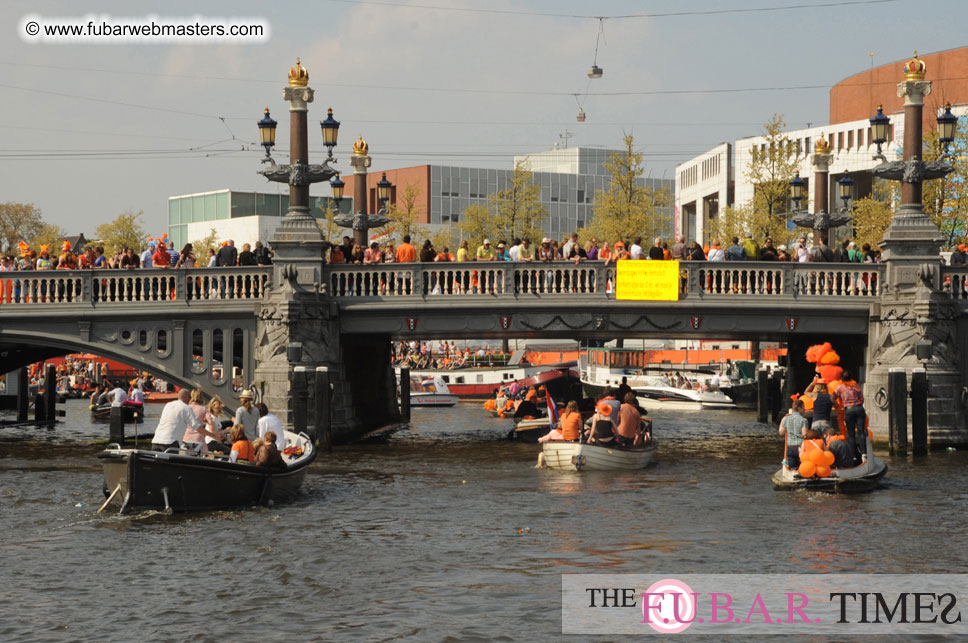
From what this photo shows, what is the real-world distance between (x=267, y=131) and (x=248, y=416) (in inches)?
381

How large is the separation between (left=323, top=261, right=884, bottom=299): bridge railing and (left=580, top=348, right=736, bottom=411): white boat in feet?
84.8

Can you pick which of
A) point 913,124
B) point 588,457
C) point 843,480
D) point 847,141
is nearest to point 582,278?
point 588,457

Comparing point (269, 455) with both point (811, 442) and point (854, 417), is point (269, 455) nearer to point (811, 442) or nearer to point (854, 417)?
point (811, 442)

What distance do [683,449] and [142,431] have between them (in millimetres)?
22164

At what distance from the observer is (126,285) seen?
123ft

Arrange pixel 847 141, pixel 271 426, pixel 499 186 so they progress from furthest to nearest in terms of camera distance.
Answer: pixel 499 186, pixel 847 141, pixel 271 426

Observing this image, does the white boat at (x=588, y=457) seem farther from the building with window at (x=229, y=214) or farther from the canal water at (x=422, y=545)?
the building with window at (x=229, y=214)

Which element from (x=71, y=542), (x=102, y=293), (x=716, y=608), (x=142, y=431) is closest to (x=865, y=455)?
(x=716, y=608)

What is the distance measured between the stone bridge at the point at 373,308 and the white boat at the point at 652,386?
25.7m

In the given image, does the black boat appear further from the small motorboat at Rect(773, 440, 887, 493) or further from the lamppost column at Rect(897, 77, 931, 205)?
the lamppost column at Rect(897, 77, 931, 205)

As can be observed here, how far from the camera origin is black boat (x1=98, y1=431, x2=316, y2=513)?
2494 cm

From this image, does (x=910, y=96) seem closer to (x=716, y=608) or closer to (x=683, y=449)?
(x=683, y=449)

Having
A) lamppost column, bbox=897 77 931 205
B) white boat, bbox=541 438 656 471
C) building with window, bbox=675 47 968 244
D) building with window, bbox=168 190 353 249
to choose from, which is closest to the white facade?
building with window, bbox=675 47 968 244

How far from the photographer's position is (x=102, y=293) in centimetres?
3797
